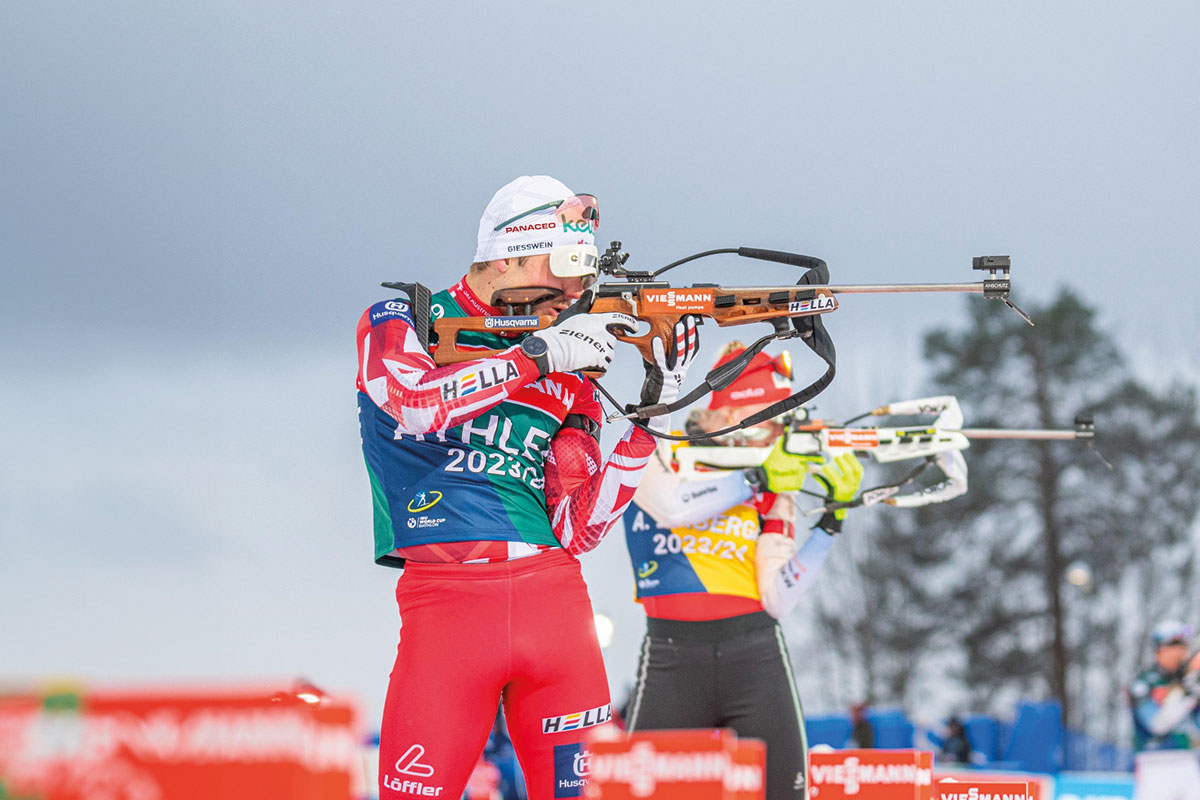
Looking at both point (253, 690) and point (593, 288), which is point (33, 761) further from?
point (593, 288)

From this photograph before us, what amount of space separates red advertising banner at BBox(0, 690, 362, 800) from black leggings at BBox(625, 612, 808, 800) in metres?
2.81

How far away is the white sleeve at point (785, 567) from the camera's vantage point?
4164 millimetres

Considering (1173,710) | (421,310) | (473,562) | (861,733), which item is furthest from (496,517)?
(861,733)

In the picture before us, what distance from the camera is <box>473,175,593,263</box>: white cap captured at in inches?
116

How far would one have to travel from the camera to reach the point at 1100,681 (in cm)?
1858

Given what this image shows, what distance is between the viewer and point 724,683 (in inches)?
161

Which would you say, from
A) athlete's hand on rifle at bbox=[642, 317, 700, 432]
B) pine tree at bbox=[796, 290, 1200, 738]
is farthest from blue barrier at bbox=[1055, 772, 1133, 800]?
pine tree at bbox=[796, 290, 1200, 738]

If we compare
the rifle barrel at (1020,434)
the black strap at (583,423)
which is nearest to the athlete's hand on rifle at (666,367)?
the black strap at (583,423)

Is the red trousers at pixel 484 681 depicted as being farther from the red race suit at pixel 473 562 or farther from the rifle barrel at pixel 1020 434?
the rifle barrel at pixel 1020 434

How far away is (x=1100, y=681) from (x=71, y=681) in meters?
19.3

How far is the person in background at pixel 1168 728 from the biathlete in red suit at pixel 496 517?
14.7ft

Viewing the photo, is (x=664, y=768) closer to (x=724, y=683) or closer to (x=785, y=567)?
(x=724, y=683)

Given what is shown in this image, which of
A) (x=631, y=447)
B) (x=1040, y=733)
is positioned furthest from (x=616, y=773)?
(x=1040, y=733)

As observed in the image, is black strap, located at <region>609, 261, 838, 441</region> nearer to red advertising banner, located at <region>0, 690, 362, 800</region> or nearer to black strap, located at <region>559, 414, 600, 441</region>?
black strap, located at <region>559, 414, 600, 441</region>
